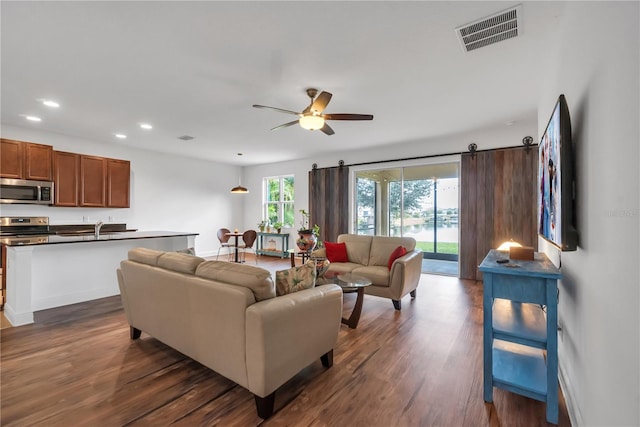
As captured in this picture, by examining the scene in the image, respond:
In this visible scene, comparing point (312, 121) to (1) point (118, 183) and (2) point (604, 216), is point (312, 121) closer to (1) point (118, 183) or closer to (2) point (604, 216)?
(2) point (604, 216)

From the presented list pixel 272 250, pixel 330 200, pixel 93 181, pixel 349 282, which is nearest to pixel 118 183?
pixel 93 181

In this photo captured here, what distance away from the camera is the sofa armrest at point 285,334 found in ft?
5.43

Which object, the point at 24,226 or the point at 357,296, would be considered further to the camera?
the point at 24,226

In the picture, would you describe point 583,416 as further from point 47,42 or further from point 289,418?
point 47,42

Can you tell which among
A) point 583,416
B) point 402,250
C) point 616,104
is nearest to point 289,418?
point 583,416

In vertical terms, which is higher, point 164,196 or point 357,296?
point 164,196

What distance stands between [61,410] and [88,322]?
1.69 meters

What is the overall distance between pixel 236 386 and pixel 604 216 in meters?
2.37

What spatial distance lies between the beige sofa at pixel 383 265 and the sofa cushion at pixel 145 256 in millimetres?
2195

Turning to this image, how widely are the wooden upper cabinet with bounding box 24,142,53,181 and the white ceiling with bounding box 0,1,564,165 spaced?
15.6 inches

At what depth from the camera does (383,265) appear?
4.09 m

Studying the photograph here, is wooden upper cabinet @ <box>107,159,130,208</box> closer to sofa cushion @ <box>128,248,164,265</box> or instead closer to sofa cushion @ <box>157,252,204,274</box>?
sofa cushion @ <box>128,248,164,265</box>

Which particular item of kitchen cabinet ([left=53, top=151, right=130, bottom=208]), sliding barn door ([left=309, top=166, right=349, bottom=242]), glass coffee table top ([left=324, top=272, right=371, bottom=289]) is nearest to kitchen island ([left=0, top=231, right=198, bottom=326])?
kitchen cabinet ([left=53, top=151, right=130, bottom=208])

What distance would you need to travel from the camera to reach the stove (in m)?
4.76
